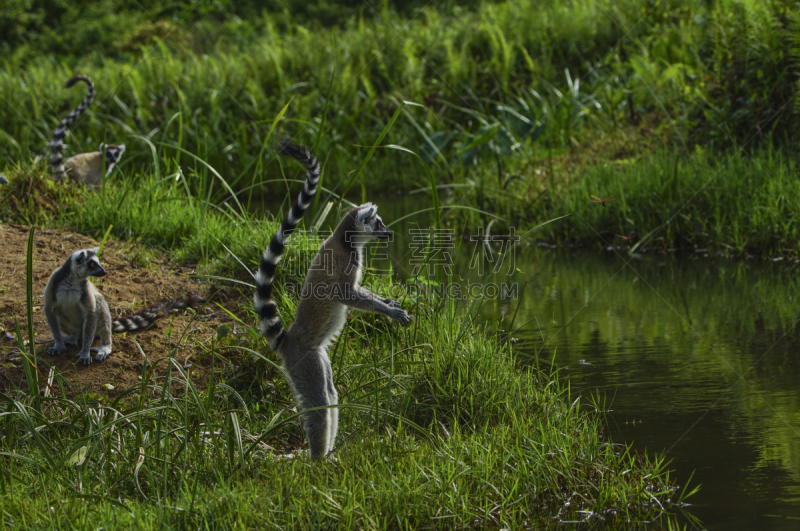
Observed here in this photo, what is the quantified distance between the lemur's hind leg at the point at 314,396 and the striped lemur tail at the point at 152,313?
156 centimetres

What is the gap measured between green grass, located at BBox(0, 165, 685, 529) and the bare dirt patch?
0.23m

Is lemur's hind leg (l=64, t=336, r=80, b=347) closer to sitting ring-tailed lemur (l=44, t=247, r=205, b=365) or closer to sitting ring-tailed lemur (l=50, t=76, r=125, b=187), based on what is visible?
sitting ring-tailed lemur (l=44, t=247, r=205, b=365)

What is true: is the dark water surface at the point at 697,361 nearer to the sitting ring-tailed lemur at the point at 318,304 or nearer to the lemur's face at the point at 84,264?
the sitting ring-tailed lemur at the point at 318,304

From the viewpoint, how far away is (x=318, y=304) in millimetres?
4105

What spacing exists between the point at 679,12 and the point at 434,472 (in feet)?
45.8

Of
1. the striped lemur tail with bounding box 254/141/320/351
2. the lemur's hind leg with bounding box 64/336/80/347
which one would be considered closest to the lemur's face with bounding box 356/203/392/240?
the striped lemur tail with bounding box 254/141/320/351

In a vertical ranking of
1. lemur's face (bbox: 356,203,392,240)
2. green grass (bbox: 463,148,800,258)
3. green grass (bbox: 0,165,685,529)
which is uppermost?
lemur's face (bbox: 356,203,392,240)

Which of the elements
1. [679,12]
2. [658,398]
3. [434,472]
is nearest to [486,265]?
[658,398]

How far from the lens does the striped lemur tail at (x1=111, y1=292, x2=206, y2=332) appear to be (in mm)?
5007

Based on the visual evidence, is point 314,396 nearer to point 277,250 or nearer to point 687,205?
point 277,250

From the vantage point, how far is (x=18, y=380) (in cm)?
465

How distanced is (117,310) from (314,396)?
228cm

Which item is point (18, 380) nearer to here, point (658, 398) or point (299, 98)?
point (658, 398)

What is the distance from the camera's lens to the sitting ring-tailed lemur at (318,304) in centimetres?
382
